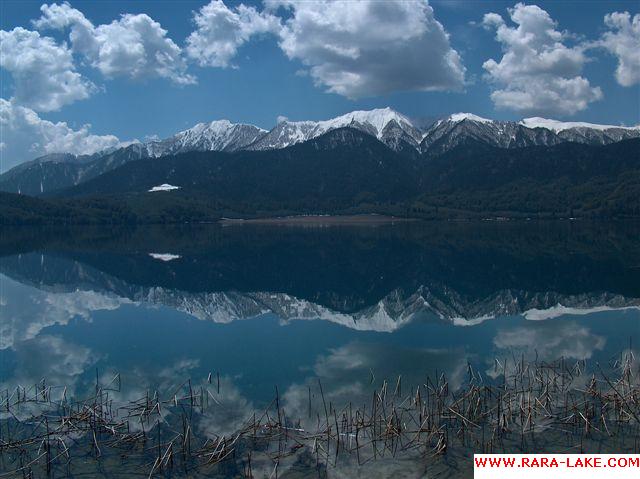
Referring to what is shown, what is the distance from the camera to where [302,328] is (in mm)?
32844

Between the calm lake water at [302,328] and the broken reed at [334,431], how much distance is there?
391mm

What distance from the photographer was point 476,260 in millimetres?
66938

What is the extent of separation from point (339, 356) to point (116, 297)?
2587cm

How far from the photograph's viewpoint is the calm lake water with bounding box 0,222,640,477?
2084cm

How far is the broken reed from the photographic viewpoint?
1502 centimetres

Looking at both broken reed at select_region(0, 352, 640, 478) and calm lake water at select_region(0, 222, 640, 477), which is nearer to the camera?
broken reed at select_region(0, 352, 640, 478)

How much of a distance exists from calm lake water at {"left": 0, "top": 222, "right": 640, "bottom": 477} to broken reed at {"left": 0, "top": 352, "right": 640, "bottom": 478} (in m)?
0.39

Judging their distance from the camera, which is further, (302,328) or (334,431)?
(302,328)

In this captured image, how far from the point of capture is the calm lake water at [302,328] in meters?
20.8

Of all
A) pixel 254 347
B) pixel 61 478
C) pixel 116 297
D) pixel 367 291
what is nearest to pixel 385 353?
pixel 254 347

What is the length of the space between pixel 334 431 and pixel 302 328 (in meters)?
16.2

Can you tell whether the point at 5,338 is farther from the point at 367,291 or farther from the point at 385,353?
the point at 367,291

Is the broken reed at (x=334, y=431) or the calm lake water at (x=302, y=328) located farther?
the calm lake water at (x=302, y=328)

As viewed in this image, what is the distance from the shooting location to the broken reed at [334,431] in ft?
49.3
